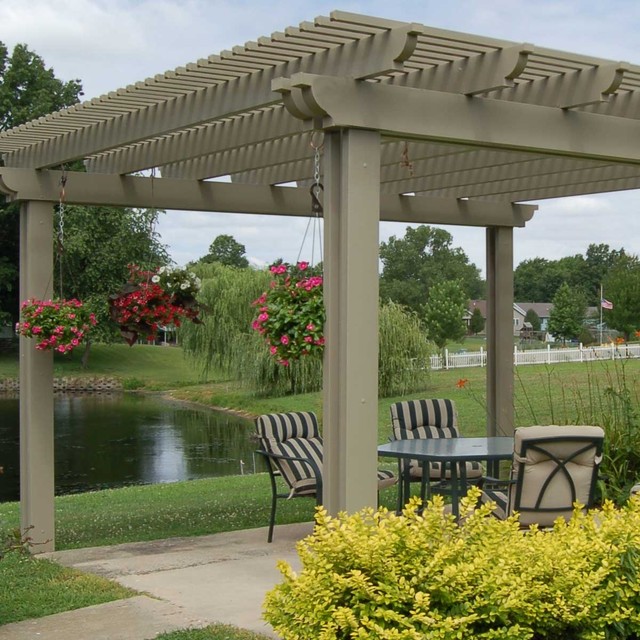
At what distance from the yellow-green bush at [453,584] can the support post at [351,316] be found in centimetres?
104

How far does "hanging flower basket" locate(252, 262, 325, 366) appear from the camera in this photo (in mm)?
4609

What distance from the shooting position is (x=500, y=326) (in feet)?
30.0

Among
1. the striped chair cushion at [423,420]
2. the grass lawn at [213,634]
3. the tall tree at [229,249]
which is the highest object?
the tall tree at [229,249]

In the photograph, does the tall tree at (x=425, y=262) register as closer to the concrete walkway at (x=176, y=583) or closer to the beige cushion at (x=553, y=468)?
the concrete walkway at (x=176, y=583)

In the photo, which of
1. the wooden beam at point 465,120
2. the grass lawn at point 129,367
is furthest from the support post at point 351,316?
the grass lawn at point 129,367

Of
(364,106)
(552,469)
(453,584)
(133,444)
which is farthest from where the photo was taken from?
(133,444)

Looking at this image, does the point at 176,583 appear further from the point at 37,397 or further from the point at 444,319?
the point at 444,319

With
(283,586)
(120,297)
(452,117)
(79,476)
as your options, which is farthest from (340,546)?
(79,476)

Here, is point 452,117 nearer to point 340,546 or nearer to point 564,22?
point 340,546

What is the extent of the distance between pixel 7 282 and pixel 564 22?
88.6ft

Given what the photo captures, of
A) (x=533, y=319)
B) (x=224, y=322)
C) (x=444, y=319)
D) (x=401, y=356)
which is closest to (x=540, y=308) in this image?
(x=533, y=319)

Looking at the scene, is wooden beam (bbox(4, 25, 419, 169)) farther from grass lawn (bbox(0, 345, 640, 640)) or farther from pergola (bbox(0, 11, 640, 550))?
grass lawn (bbox(0, 345, 640, 640))

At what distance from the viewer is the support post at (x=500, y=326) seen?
360 inches

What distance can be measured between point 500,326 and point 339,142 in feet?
16.0
